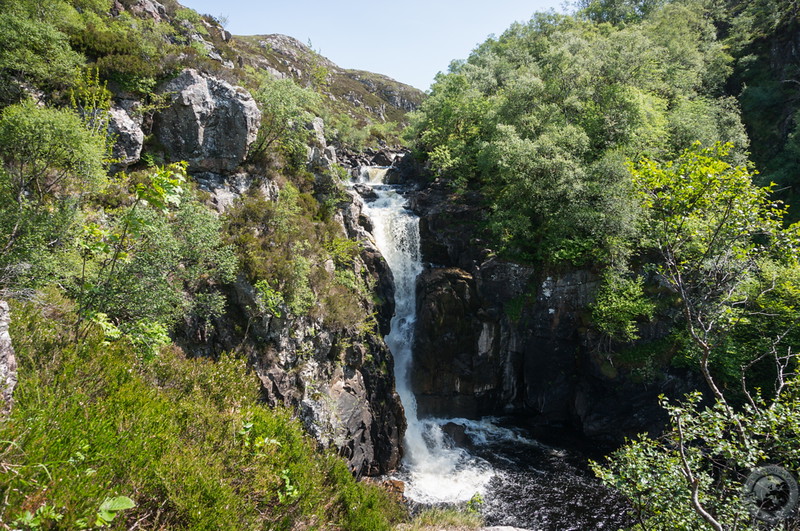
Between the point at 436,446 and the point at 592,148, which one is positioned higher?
the point at 592,148

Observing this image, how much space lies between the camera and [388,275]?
19.2 metres

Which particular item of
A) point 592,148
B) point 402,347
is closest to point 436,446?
point 402,347

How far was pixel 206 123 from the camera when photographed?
13258 mm

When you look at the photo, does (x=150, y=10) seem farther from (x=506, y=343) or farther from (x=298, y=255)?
(x=506, y=343)

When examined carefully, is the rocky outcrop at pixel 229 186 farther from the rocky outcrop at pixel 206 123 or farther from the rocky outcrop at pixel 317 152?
the rocky outcrop at pixel 317 152

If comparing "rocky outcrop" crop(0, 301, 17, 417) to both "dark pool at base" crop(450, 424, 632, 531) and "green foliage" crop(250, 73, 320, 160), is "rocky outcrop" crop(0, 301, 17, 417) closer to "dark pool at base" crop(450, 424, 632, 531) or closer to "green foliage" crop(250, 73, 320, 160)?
"green foliage" crop(250, 73, 320, 160)

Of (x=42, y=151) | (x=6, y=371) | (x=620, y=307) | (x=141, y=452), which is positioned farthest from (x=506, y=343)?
(x=42, y=151)

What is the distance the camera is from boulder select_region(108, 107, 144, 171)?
10938 mm

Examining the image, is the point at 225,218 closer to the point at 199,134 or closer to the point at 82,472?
the point at 199,134

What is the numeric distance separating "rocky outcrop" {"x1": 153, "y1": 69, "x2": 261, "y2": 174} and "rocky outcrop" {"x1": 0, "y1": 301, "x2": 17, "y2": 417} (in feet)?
36.4

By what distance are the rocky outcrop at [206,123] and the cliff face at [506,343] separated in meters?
11.8

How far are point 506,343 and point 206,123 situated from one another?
17.9 m

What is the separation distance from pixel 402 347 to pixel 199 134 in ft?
45.4

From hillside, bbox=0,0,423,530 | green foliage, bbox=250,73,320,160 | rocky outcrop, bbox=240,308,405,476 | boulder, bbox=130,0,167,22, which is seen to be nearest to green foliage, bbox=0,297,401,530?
hillside, bbox=0,0,423,530
